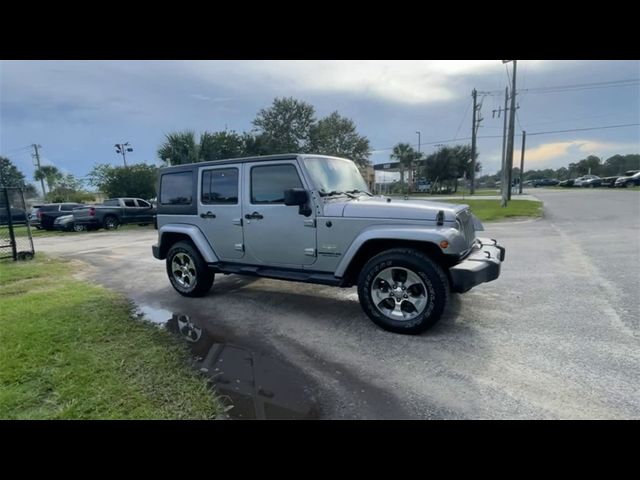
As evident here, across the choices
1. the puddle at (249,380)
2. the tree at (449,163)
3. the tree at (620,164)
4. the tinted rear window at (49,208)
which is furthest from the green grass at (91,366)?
the tree at (620,164)

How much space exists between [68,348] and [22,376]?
54cm

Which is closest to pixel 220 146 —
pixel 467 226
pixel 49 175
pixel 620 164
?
pixel 467 226

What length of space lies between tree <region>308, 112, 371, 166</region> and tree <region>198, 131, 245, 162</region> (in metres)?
9.42

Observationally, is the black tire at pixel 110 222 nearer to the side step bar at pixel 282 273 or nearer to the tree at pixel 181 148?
the tree at pixel 181 148

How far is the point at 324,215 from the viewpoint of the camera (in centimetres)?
403

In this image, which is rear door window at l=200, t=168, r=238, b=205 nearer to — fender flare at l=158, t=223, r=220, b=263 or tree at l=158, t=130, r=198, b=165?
fender flare at l=158, t=223, r=220, b=263

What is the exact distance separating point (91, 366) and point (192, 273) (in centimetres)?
227

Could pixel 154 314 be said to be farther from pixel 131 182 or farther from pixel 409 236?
pixel 131 182

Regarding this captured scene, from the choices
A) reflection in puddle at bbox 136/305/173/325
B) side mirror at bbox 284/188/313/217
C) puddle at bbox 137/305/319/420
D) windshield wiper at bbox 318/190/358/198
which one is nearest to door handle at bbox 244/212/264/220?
side mirror at bbox 284/188/313/217

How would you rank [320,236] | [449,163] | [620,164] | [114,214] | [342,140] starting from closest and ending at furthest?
[320,236] → [114,214] → [342,140] → [449,163] → [620,164]

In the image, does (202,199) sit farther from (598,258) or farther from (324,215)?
(598,258)

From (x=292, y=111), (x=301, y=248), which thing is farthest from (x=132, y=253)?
(x=292, y=111)

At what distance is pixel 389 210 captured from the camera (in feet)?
12.3
